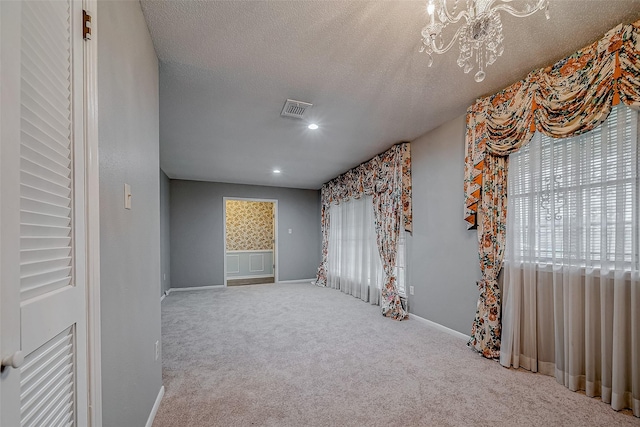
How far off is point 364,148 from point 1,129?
3.84 metres

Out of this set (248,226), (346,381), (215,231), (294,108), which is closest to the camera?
(346,381)

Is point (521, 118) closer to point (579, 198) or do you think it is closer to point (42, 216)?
point (579, 198)

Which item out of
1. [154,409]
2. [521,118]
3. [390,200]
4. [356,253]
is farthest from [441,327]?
[154,409]

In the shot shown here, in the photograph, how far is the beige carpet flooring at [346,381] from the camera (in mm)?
1766

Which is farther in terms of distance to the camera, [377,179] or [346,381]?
[377,179]

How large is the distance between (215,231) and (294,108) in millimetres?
4377

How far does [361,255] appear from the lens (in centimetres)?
507

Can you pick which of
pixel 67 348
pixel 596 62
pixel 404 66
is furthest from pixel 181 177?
pixel 596 62

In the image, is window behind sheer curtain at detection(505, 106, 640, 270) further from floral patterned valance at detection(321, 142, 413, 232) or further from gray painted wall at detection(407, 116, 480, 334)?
floral patterned valance at detection(321, 142, 413, 232)

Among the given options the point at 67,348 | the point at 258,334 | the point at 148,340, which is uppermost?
the point at 67,348

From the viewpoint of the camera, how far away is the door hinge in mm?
907

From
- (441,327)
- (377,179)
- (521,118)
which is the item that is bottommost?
(441,327)

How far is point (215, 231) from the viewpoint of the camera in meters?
6.29

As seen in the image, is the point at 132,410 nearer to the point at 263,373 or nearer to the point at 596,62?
the point at 263,373
